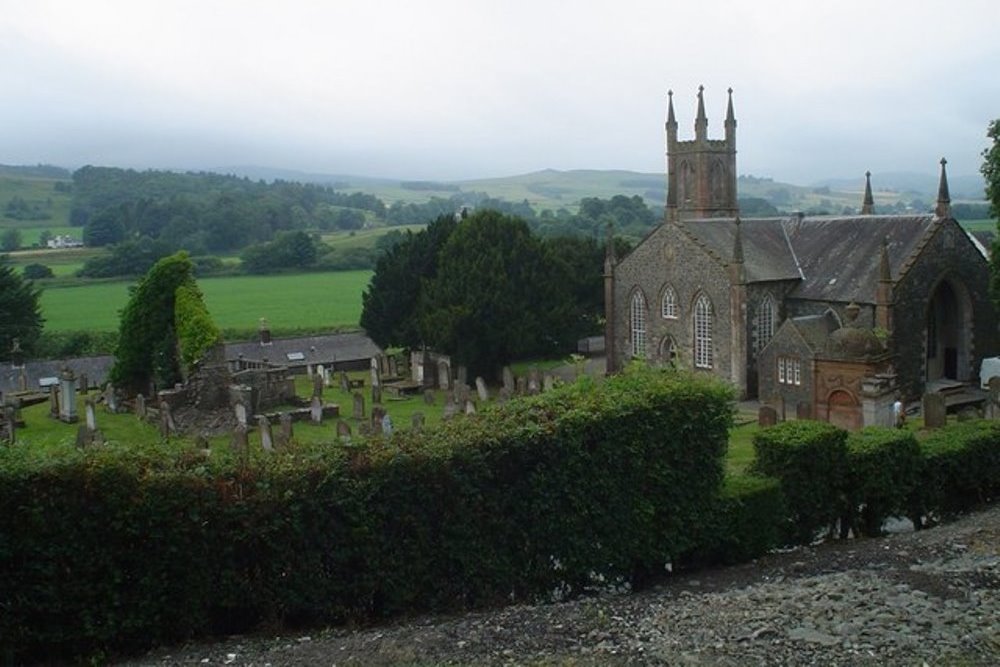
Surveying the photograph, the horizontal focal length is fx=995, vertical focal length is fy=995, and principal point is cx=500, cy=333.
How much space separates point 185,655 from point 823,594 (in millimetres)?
8516

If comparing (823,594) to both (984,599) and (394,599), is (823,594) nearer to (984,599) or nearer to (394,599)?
(984,599)

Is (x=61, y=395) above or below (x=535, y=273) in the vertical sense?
below

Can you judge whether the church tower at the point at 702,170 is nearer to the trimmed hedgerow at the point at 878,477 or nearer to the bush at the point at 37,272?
the trimmed hedgerow at the point at 878,477

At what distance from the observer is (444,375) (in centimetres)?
4678

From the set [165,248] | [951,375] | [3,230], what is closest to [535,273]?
[951,375]

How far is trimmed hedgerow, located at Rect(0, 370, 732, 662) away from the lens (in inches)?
489

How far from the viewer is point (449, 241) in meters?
49.6

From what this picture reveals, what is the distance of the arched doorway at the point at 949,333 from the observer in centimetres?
4216

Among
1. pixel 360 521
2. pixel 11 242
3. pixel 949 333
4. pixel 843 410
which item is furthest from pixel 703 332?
pixel 11 242

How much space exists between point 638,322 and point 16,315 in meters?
36.2

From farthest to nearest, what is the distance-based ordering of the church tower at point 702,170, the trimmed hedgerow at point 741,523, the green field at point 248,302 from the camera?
the green field at point 248,302 < the church tower at point 702,170 < the trimmed hedgerow at point 741,523

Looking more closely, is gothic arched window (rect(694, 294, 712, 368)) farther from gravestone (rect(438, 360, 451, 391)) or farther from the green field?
the green field

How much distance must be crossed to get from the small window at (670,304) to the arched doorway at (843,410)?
460 inches

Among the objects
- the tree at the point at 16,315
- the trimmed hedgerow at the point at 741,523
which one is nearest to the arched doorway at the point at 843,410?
the trimmed hedgerow at the point at 741,523
